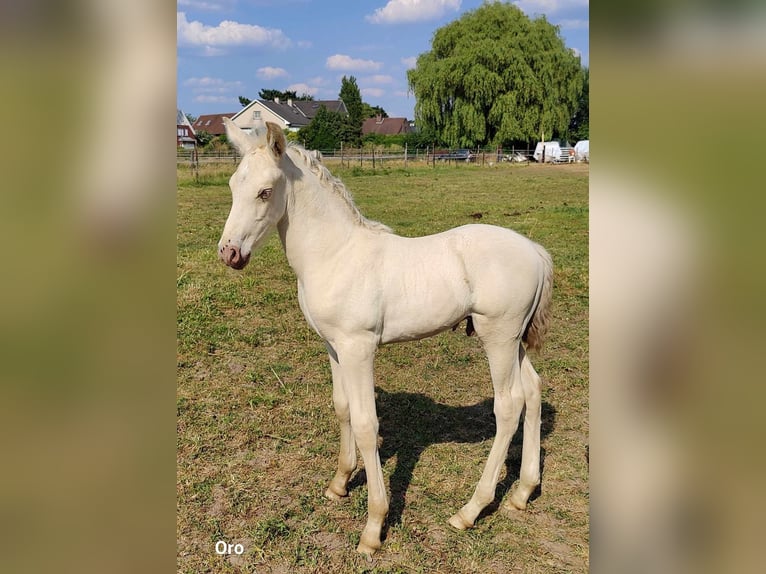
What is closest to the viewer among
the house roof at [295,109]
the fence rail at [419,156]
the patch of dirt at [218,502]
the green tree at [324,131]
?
the patch of dirt at [218,502]

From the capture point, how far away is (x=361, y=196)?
1480 centimetres

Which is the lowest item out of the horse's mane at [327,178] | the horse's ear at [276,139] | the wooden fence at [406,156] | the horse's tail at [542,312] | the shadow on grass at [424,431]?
the shadow on grass at [424,431]

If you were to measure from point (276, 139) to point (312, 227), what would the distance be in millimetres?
498

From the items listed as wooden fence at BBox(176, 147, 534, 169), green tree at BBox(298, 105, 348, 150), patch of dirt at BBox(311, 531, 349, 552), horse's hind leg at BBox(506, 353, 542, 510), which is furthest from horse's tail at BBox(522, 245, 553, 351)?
green tree at BBox(298, 105, 348, 150)

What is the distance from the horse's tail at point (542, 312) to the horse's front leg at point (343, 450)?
1.13 metres

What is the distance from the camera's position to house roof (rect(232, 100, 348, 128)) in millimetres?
Answer: 52312

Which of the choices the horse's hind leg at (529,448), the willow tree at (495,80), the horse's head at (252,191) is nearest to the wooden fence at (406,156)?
the willow tree at (495,80)

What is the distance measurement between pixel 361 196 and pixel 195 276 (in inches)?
322

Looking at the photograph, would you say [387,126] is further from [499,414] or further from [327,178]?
[499,414]

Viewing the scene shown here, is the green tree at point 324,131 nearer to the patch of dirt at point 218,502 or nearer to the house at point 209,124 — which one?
the house at point 209,124
